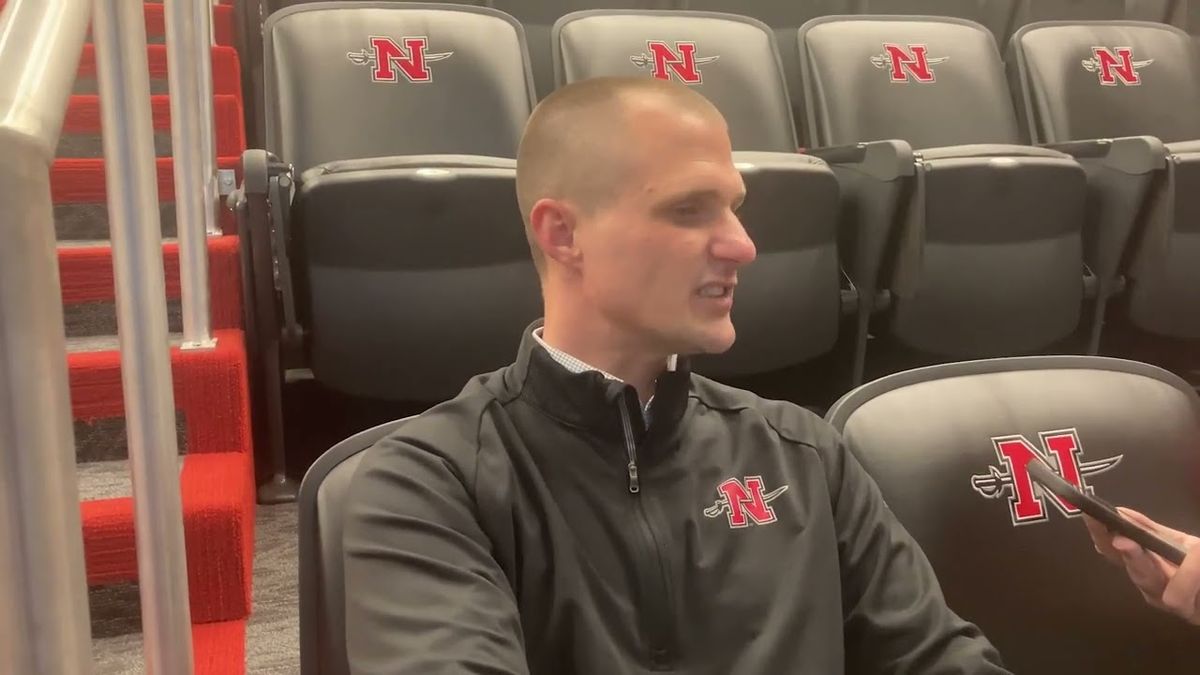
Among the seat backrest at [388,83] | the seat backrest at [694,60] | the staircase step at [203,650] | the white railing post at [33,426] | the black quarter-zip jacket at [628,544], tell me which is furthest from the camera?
the seat backrest at [694,60]

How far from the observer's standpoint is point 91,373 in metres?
0.71

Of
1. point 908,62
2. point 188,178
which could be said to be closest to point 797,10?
point 908,62

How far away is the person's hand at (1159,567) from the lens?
1.46 ft

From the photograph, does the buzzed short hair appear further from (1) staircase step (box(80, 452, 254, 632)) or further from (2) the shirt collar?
(1) staircase step (box(80, 452, 254, 632))

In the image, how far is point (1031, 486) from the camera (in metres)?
0.51

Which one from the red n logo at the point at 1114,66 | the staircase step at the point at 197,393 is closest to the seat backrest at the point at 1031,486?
the staircase step at the point at 197,393

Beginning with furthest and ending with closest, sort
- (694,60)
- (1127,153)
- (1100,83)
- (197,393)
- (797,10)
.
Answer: (797,10) → (1100,83) → (694,60) → (1127,153) → (197,393)

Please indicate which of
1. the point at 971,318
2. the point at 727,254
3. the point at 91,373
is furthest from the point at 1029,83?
the point at 91,373

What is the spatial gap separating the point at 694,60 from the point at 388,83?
363mm

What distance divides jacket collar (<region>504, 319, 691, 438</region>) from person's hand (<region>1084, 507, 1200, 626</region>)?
205mm

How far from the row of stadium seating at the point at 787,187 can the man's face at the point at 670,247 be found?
0.35 m

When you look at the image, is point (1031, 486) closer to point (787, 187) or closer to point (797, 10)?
point (787, 187)

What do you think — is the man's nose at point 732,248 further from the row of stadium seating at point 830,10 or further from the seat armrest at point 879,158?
the row of stadium seating at point 830,10

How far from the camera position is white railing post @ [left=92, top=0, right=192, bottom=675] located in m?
0.47
